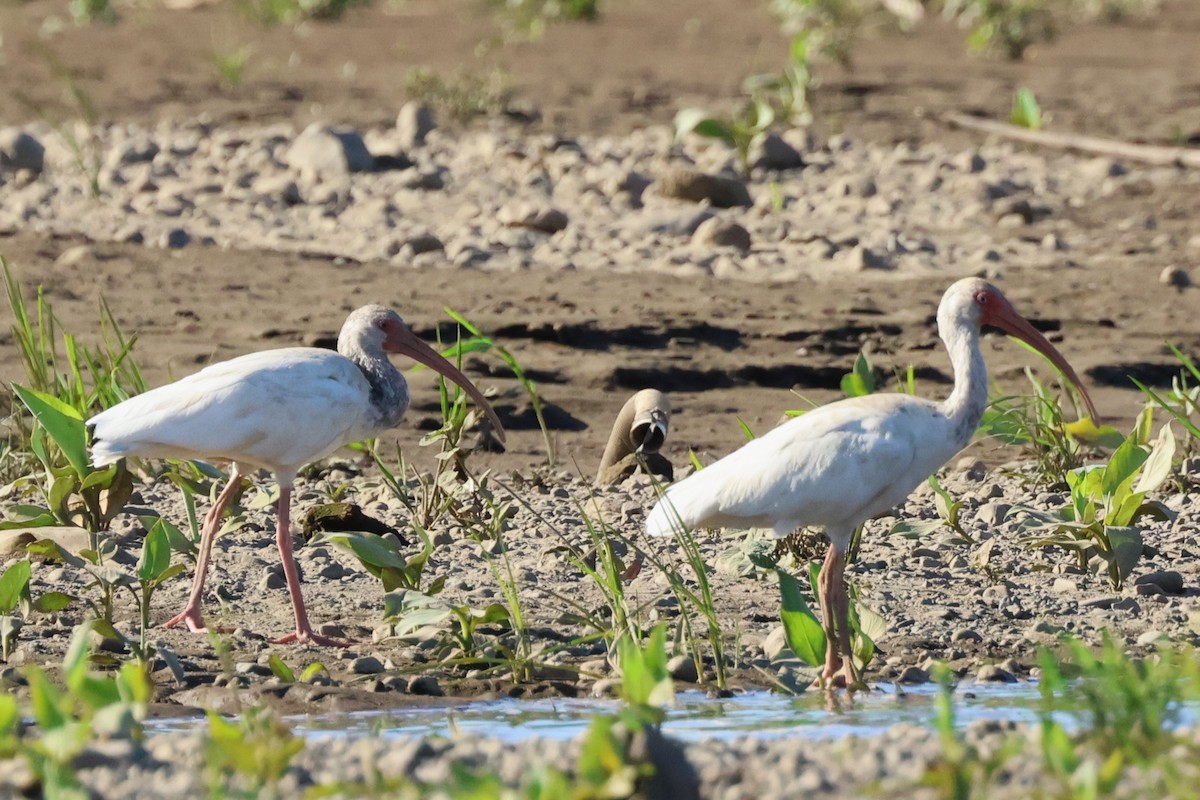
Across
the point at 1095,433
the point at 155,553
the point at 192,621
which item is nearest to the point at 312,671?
the point at 155,553

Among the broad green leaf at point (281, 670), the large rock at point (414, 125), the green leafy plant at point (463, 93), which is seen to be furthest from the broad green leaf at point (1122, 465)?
the green leafy plant at point (463, 93)

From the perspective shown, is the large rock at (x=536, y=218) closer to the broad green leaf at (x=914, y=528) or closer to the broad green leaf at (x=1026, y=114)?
the broad green leaf at (x=1026, y=114)

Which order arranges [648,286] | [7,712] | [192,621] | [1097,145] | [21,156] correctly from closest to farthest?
[7,712], [192,621], [648,286], [21,156], [1097,145]

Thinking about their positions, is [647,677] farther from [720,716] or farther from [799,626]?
[799,626]

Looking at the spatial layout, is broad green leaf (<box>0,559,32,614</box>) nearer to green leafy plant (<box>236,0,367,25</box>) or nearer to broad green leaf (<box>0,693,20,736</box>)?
broad green leaf (<box>0,693,20,736</box>)

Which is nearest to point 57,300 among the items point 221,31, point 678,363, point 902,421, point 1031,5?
point 678,363

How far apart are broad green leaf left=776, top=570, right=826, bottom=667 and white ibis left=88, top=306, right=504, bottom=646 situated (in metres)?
1.47

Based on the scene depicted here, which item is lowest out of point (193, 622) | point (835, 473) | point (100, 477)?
point (193, 622)

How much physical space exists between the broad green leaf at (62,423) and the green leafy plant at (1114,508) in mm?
3036

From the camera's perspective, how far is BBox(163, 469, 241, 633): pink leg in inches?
243

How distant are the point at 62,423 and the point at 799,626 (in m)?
2.56

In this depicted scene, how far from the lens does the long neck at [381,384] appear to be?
22.2 ft

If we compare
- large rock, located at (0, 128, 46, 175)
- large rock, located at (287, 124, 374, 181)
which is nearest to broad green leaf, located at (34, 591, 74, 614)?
large rock, located at (287, 124, 374, 181)

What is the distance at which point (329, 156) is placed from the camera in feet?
44.9
